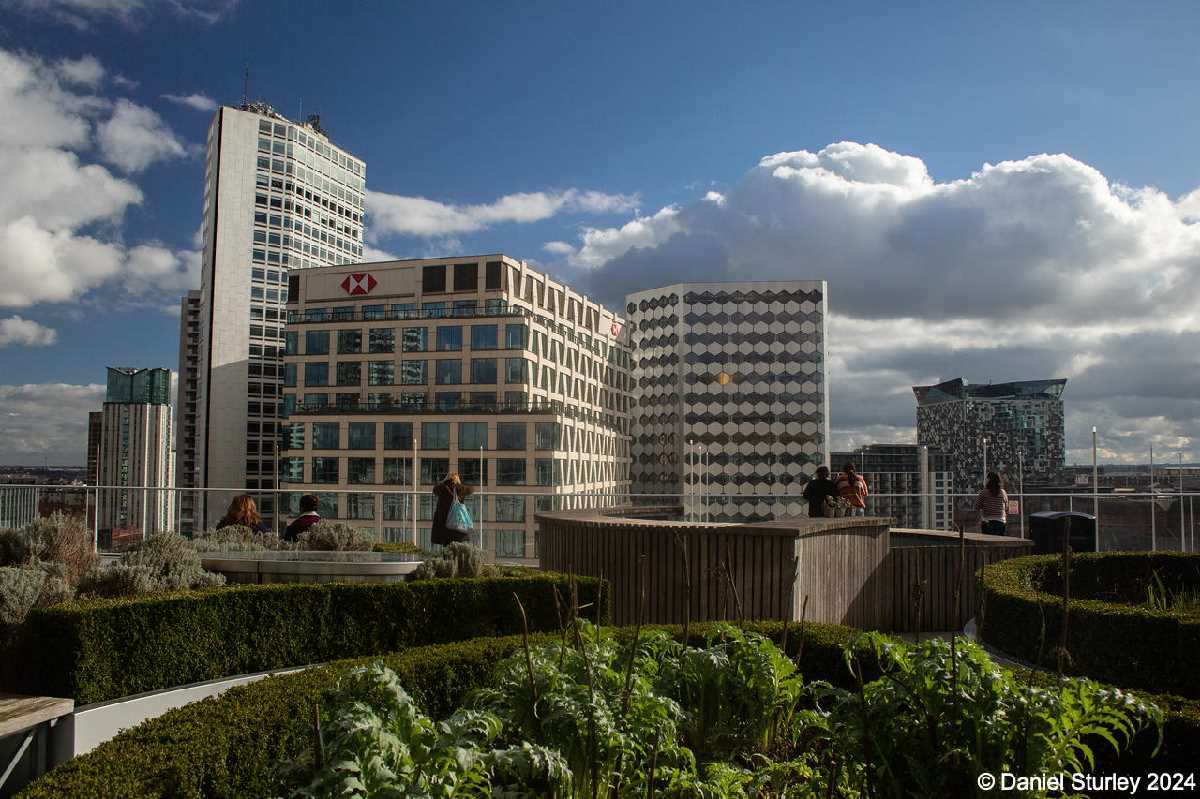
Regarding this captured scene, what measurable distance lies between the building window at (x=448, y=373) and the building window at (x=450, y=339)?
0.98 m

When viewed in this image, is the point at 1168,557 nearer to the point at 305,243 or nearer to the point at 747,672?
the point at 747,672

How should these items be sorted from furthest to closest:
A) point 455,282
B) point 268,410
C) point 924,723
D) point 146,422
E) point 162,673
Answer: point 146,422, point 268,410, point 455,282, point 162,673, point 924,723

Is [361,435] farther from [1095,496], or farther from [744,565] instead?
[744,565]

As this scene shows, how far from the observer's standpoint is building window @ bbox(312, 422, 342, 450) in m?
59.8

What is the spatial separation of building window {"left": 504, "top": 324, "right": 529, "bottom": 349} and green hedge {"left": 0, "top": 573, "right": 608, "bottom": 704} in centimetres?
5334

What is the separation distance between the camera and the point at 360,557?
8.09m

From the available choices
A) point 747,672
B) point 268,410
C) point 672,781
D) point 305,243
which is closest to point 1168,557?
point 747,672

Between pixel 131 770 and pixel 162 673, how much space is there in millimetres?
2913

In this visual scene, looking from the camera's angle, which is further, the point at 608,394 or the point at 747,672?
the point at 608,394

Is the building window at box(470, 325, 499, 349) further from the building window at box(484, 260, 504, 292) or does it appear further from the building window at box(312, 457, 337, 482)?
the building window at box(312, 457, 337, 482)

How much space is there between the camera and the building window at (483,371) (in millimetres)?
60156

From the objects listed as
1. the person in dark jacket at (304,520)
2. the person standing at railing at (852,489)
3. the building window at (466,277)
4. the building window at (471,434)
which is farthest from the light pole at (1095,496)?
the building window at (466,277)

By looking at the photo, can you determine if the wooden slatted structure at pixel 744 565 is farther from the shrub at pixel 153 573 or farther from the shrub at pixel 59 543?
the shrub at pixel 59 543

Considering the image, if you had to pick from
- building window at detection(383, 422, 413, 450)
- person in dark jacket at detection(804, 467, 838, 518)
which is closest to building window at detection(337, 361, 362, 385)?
building window at detection(383, 422, 413, 450)
